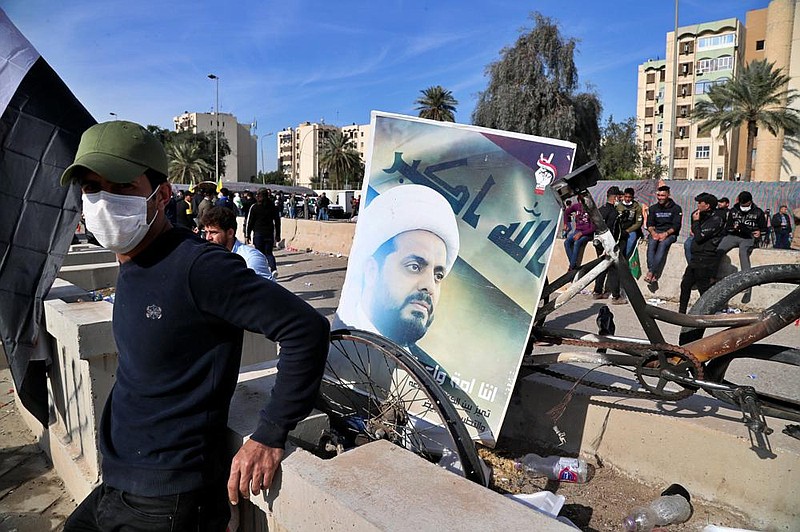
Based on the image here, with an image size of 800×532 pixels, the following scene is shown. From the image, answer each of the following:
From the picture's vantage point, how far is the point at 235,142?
383 feet

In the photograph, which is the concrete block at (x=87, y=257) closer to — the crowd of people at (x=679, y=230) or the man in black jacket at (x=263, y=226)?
the man in black jacket at (x=263, y=226)

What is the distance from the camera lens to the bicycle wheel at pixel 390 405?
2457 mm

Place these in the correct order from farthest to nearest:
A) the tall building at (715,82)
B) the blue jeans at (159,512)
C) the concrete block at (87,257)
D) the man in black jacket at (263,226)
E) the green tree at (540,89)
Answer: the tall building at (715,82), the green tree at (540,89), the man in black jacket at (263,226), the concrete block at (87,257), the blue jeans at (159,512)

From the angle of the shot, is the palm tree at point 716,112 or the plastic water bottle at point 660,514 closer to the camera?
the plastic water bottle at point 660,514

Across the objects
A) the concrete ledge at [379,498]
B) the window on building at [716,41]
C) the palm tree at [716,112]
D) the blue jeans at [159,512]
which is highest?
the window on building at [716,41]

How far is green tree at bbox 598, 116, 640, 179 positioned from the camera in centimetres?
5934

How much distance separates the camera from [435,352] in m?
3.27

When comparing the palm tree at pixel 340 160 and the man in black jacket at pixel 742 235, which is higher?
the palm tree at pixel 340 160

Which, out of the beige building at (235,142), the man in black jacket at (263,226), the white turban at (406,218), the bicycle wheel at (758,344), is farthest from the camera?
the beige building at (235,142)

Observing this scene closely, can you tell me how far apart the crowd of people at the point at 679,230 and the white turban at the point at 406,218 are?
14.8 feet

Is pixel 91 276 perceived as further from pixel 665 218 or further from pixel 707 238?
pixel 665 218

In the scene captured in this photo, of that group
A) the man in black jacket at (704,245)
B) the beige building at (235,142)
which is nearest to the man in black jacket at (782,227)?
the man in black jacket at (704,245)

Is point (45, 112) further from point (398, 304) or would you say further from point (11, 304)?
point (398, 304)

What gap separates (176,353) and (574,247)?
8.59m
